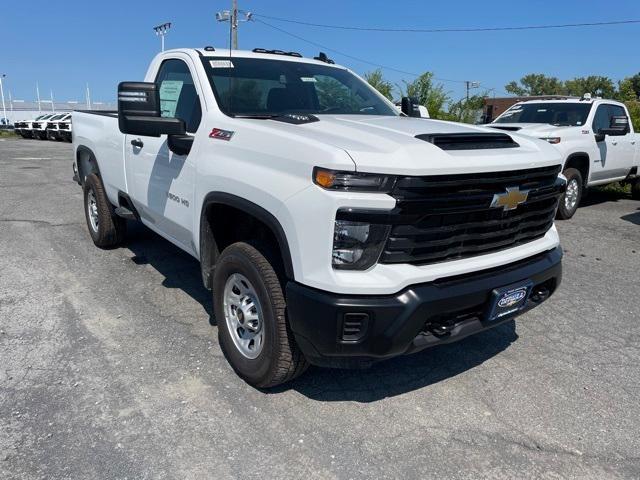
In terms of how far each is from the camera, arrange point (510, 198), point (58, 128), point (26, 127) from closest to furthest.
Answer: point (510, 198), point (58, 128), point (26, 127)

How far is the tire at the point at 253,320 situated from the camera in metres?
2.79

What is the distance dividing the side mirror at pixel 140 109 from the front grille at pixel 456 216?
1635 millimetres

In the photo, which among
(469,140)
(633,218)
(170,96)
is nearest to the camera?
(469,140)

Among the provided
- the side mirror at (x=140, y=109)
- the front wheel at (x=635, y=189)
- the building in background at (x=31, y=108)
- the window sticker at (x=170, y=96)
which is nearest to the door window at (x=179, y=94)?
the window sticker at (x=170, y=96)

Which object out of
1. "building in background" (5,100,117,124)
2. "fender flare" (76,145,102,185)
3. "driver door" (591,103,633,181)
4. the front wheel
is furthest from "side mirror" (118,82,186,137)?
"building in background" (5,100,117,124)

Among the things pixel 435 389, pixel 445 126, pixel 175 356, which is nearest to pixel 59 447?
pixel 175 356

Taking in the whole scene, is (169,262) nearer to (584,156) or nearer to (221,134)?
(221,134)

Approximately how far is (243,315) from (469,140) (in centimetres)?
165

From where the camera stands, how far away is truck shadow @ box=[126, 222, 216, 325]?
4.70m

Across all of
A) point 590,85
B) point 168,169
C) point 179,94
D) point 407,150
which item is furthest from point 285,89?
point 590,85

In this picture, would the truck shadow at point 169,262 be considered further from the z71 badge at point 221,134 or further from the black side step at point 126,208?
the z71 badge at point 221,134

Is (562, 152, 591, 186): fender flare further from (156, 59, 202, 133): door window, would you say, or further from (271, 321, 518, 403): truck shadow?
(156, 59, 202, 133): door window

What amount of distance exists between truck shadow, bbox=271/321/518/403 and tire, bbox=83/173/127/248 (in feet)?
10.9

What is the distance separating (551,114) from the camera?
9.05 metres
